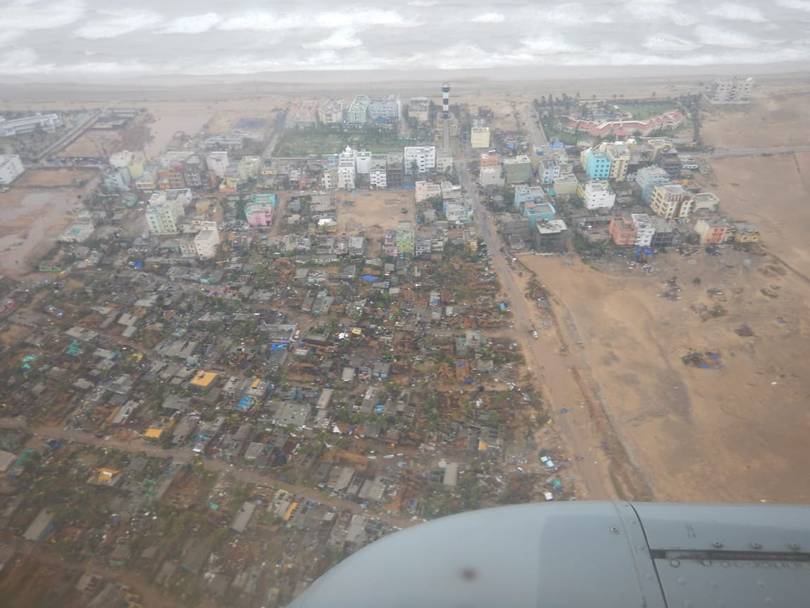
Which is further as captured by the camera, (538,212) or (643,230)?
(538,212)

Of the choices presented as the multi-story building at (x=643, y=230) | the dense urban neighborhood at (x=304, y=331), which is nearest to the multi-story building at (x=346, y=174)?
the dense urban neighborhood at (x=304, y=331)

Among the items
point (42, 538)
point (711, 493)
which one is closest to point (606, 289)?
point (711, 493)

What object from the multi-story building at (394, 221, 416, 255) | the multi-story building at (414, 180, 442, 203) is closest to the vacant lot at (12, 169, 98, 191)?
the multi-story building at (414, 180, 442, 203)

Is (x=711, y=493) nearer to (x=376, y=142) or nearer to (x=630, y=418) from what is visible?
(x=630, y=418)

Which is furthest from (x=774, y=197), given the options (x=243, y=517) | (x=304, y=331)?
(x=243, y=517)

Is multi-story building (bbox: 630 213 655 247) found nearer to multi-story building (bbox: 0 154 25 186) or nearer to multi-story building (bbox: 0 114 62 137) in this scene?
multi-story building (bbox: 0 154 25 186)

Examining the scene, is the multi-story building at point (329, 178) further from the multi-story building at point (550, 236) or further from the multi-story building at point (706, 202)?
the multi-story building at point (706, 202)

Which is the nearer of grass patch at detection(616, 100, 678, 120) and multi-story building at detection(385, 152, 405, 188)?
multi-story building at detection(385, 152, 405, 188)

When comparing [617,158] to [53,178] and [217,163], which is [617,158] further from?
[53,178]
